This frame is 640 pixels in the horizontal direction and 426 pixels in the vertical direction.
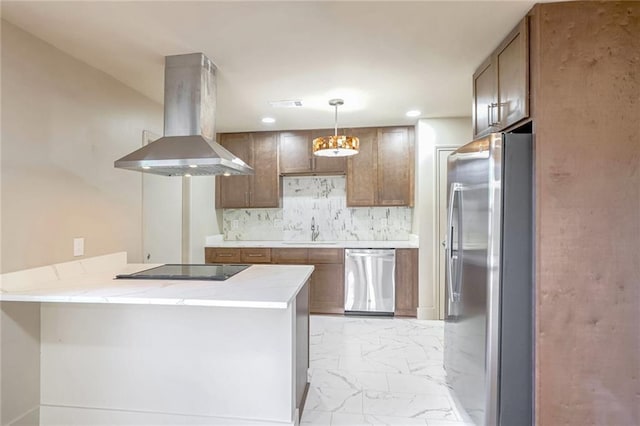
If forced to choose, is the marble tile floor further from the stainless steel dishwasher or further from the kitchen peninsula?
the kitchen peninsula

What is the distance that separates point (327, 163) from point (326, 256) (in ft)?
4.17

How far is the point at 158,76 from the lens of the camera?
257 cm

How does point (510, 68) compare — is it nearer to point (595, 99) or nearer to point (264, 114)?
point (595, 99)

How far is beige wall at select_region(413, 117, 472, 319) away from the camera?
382cm

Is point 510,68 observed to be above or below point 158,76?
below

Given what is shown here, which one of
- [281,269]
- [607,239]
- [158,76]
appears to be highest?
[158,76]

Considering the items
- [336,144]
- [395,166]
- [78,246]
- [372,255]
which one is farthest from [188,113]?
[395,166]

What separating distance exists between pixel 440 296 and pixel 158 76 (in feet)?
12.2

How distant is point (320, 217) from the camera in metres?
4.64

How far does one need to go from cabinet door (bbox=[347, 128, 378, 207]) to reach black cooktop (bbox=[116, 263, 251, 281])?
2241mm

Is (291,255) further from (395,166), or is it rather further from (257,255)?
(395,166)

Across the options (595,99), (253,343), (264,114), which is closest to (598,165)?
(595,99)

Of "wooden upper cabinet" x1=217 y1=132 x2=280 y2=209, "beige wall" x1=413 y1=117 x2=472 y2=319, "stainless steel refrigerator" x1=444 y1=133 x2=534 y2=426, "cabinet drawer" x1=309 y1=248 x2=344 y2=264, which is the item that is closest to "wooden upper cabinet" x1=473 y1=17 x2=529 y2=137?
"stainless steel refrigerator" x1=444 y1=133 x2=534 y2=426

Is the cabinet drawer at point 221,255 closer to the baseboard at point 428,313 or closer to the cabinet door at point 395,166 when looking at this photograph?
the cabinet door at point 395,166
